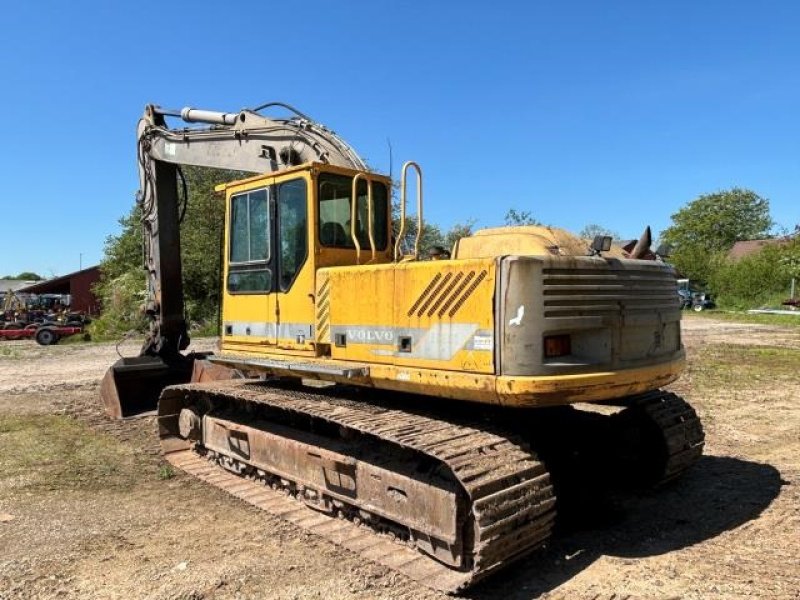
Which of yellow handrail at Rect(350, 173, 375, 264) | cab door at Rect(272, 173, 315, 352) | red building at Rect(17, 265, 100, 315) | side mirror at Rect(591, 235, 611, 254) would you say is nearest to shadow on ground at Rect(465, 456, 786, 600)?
side mirror at Rect(591, 235, 611, 254)

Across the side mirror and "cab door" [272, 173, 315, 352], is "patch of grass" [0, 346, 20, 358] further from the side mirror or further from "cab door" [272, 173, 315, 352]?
the side mirror

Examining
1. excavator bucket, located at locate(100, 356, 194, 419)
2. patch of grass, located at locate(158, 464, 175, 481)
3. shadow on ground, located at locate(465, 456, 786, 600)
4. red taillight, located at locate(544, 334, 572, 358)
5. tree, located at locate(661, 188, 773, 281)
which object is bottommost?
shadow on ground, located at locate(465, 456, 786, 600)

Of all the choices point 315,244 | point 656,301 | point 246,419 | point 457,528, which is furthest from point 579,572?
point 246,419

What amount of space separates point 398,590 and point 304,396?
239 cm

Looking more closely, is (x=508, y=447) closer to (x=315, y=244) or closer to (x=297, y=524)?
(x=297, y=524)

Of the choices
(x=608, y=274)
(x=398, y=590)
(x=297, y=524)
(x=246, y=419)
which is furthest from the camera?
(x=246, y=419)

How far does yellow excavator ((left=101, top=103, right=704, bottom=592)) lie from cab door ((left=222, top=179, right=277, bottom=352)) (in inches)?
0.8

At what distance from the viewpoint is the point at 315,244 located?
5.89 meters

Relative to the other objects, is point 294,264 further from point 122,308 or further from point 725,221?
point 725,221

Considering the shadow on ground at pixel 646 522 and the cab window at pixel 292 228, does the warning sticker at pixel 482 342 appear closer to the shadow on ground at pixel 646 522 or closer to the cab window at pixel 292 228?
the shadow on ground at pixel 646 522

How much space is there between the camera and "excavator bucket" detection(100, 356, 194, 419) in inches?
379

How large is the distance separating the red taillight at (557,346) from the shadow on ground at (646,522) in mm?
1515

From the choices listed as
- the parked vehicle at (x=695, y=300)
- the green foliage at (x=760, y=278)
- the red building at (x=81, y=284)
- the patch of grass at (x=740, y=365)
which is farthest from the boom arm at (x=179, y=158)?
the red building at (x=81, y=284)

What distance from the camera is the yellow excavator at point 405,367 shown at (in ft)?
14.5
